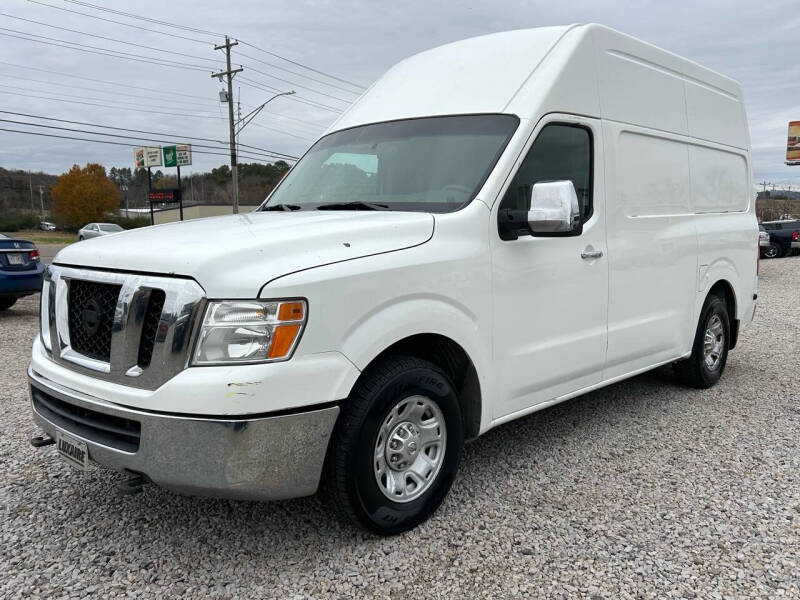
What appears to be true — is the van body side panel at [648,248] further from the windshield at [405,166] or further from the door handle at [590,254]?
the windshield at [405,166]

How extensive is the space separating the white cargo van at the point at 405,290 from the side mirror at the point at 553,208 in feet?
0.04

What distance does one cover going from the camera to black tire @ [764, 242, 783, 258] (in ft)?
81.7

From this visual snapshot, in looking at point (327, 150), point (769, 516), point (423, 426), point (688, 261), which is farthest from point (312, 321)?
point (688, 261)

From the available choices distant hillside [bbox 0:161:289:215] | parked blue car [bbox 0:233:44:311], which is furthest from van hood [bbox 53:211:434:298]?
distant hillside [bbox 0:161:289:215]

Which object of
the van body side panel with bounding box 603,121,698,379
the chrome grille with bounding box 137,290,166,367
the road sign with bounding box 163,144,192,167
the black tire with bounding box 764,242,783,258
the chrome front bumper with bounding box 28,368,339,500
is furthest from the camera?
the road sign with bounding box 163,144,192,167

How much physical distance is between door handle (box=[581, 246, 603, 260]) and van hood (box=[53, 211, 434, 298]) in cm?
121

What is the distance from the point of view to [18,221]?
6756cm

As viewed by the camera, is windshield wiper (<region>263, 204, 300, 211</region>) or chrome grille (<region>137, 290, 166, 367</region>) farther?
windshield wiper (<region>263, 204, 300, 211</region>)

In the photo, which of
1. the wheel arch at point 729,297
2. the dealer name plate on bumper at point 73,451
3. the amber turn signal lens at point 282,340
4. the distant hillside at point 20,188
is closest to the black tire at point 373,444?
the amber turn signal lens at point 282,340

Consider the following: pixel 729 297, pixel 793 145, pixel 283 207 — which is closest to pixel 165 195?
pixel 729 297

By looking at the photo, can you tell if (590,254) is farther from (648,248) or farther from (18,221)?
(18,221)

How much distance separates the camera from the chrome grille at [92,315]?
9.08 feet

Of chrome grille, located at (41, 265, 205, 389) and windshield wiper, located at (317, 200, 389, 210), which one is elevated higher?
windshield wiper, located at (317, 200, 389, 210)

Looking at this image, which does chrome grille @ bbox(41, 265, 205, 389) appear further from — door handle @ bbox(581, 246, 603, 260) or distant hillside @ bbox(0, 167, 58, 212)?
distant hillside @ bbox(0, 167, 58, 212)
